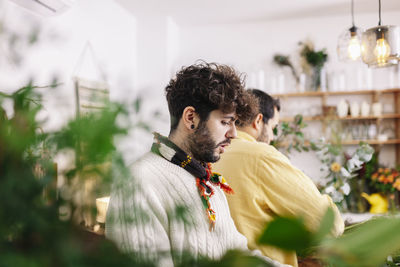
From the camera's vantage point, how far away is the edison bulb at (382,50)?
196cm

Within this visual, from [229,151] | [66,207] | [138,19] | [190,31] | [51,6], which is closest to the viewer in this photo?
[66,207]

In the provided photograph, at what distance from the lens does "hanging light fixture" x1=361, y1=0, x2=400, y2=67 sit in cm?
195

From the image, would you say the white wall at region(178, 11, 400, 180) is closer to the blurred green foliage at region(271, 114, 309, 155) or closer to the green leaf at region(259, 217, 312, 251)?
the blurred green foliage at region(271, 114, 309, 155)

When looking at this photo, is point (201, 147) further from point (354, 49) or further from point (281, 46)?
point (281, 46)

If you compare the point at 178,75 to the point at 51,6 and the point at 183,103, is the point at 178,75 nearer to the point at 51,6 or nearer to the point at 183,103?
the point at 183,103

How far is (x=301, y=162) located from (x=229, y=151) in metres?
3.91

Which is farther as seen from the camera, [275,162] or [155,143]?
[275,162]

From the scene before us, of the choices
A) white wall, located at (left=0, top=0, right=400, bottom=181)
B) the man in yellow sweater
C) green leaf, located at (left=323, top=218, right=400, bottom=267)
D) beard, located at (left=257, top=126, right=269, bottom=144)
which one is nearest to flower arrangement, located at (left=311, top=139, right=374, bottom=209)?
beard, located at (left=257, top=126, right=269, bottom=144)

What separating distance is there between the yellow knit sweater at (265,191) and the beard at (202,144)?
25 centimetres

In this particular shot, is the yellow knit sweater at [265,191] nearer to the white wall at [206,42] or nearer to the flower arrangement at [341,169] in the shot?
the flower arrangement at [341,169]

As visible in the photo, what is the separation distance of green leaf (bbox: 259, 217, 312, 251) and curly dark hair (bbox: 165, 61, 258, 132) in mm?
970

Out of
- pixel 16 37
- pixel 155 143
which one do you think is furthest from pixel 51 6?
pixel 16 37

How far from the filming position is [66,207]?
22cm

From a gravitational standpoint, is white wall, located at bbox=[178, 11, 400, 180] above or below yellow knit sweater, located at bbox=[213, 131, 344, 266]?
above
